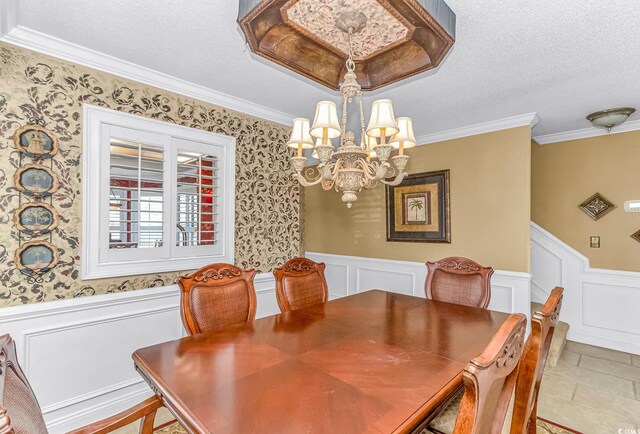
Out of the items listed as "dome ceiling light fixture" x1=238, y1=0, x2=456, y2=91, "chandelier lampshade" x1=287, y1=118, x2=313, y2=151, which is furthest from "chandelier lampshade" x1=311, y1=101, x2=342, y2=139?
"dome ceiling light fixture" x1=238, y1=0, x2=456, y2=91

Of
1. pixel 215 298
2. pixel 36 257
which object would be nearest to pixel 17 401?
pixel 215 298

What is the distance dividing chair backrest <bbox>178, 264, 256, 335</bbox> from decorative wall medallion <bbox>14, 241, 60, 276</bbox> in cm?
95

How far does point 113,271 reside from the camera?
2264 mm

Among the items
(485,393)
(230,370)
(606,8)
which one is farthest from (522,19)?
(230,370)

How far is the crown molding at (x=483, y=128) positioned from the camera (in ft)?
10.3

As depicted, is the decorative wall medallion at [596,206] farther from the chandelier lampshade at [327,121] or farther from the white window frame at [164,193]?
the white window frame at [164,193]

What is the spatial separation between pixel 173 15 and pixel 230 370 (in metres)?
1.83

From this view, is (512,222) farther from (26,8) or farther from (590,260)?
(26,8)

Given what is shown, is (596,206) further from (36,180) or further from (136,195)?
(36,180)

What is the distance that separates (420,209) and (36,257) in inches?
141

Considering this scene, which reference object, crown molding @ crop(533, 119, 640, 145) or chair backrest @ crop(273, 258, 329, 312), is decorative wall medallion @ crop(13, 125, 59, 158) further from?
crown molding @ crop(533, 119, 640, 145)

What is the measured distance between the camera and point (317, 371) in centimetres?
126

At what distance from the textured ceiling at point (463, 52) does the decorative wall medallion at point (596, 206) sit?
1.16 m

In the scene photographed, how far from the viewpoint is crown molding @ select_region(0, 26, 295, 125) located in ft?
6.25
